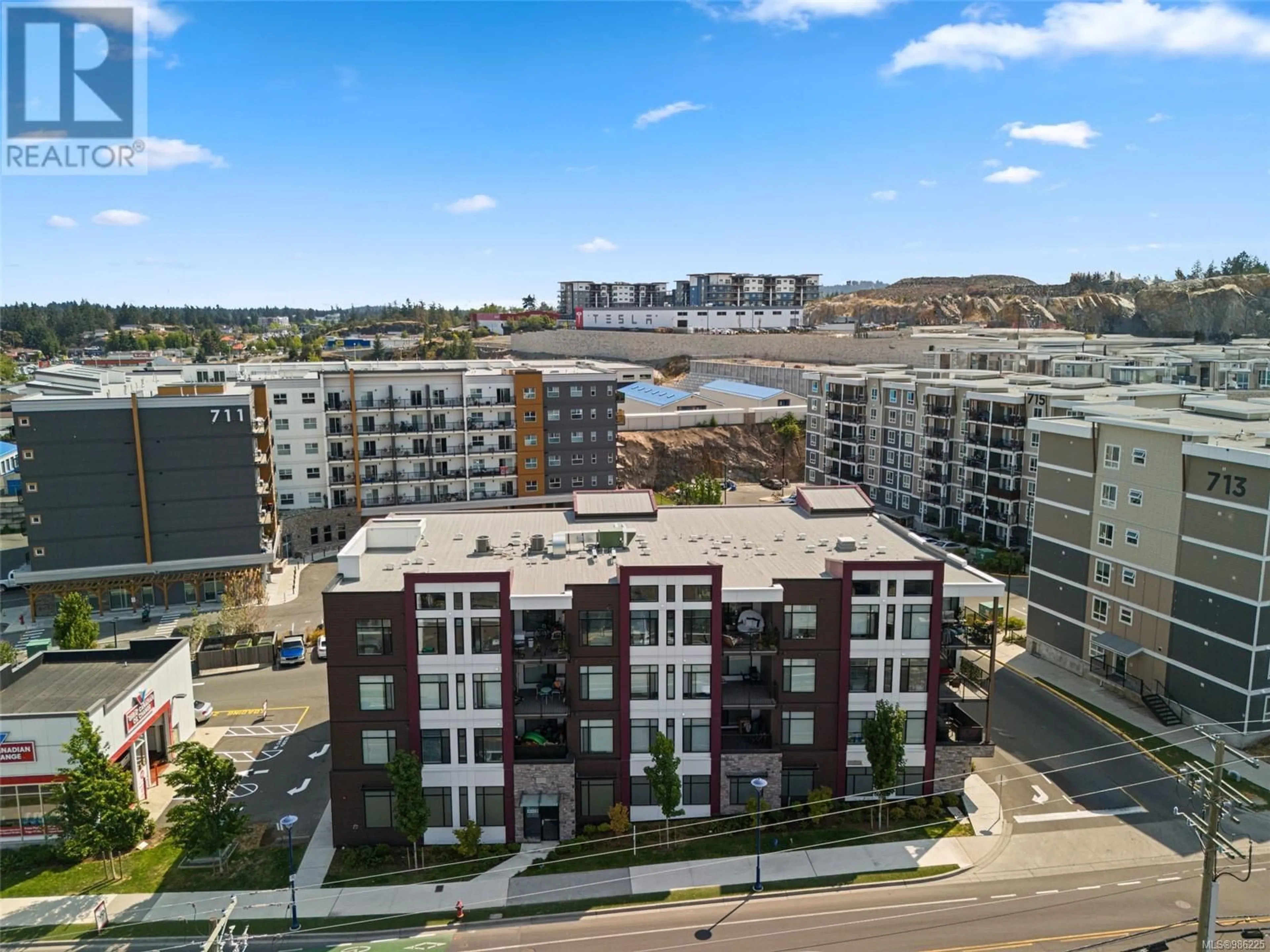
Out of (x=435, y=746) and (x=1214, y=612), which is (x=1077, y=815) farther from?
(x=435, y=746)

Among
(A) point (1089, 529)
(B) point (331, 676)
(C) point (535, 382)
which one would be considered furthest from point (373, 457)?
(A) point (1089, 529)

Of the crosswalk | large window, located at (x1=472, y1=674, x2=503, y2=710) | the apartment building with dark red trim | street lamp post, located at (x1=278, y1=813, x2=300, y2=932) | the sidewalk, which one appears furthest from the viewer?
the crosswalk

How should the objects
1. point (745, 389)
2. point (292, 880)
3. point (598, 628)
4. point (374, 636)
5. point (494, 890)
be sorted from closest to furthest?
point (292, 880) → point (494, 890) → point (374, 636) → point (598, 628) → point (745, 389)

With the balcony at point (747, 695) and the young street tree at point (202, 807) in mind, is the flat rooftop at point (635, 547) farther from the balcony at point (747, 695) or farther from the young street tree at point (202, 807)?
the young street tree at point (202, 807)

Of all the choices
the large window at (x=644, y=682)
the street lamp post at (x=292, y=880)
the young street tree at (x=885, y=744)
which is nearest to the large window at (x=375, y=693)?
the street lamp post at (x=292, y=880)

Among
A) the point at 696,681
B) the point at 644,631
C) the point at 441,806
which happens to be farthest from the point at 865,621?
the point at 441,806

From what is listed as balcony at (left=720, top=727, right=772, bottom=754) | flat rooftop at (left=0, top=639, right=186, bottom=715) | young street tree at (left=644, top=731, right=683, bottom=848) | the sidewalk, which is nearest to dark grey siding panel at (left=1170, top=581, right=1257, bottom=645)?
the sidewalk

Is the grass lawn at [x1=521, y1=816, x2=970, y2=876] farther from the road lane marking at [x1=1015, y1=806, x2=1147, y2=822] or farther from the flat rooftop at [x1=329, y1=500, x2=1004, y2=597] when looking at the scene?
the flat rooftop at [x1=329, y1=500, x2=1004, y2=597]
